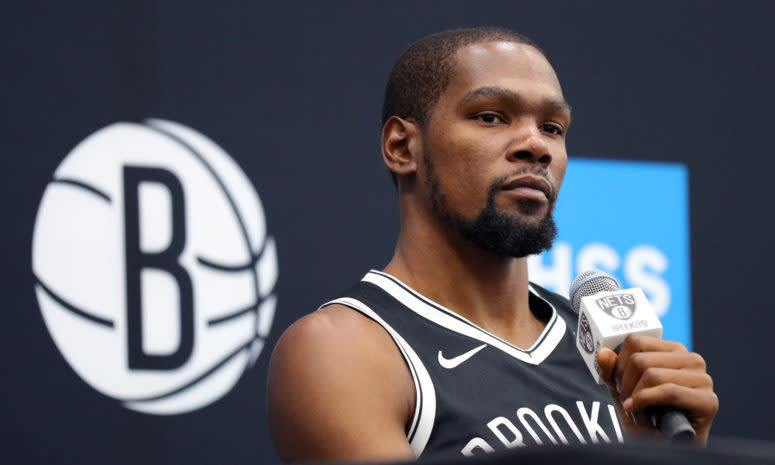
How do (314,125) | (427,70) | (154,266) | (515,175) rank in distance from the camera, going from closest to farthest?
1. (515,175)
2. (427,70)
3. (154,266)
4. (314,125)

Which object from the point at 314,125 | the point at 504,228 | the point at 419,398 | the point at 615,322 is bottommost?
the point at 419,398

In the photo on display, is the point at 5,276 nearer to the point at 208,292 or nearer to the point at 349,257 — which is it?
the point at 208,292

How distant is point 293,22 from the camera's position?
209 centimetres

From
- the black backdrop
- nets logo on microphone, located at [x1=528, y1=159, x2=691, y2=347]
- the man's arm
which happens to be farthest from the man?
nets logo on microphone, located at [x1=528, y1=159, x2=691, y2=347]

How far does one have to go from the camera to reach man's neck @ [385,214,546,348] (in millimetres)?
1344

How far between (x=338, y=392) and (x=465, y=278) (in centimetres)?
35

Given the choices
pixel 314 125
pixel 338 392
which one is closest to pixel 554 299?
pixel 338 392

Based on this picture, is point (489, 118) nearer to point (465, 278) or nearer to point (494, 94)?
point (494, 94)

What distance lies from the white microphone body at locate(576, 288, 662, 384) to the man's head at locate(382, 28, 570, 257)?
0.92 ft

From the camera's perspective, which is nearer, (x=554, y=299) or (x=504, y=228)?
(x=504, y=228)

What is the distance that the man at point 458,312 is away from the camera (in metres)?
1.11

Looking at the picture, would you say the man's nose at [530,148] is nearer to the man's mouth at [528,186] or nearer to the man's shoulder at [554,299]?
the man's mouth at [528,186]

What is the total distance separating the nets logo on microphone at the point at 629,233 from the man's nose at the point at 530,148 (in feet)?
3.00

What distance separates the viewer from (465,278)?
136 centimetres
